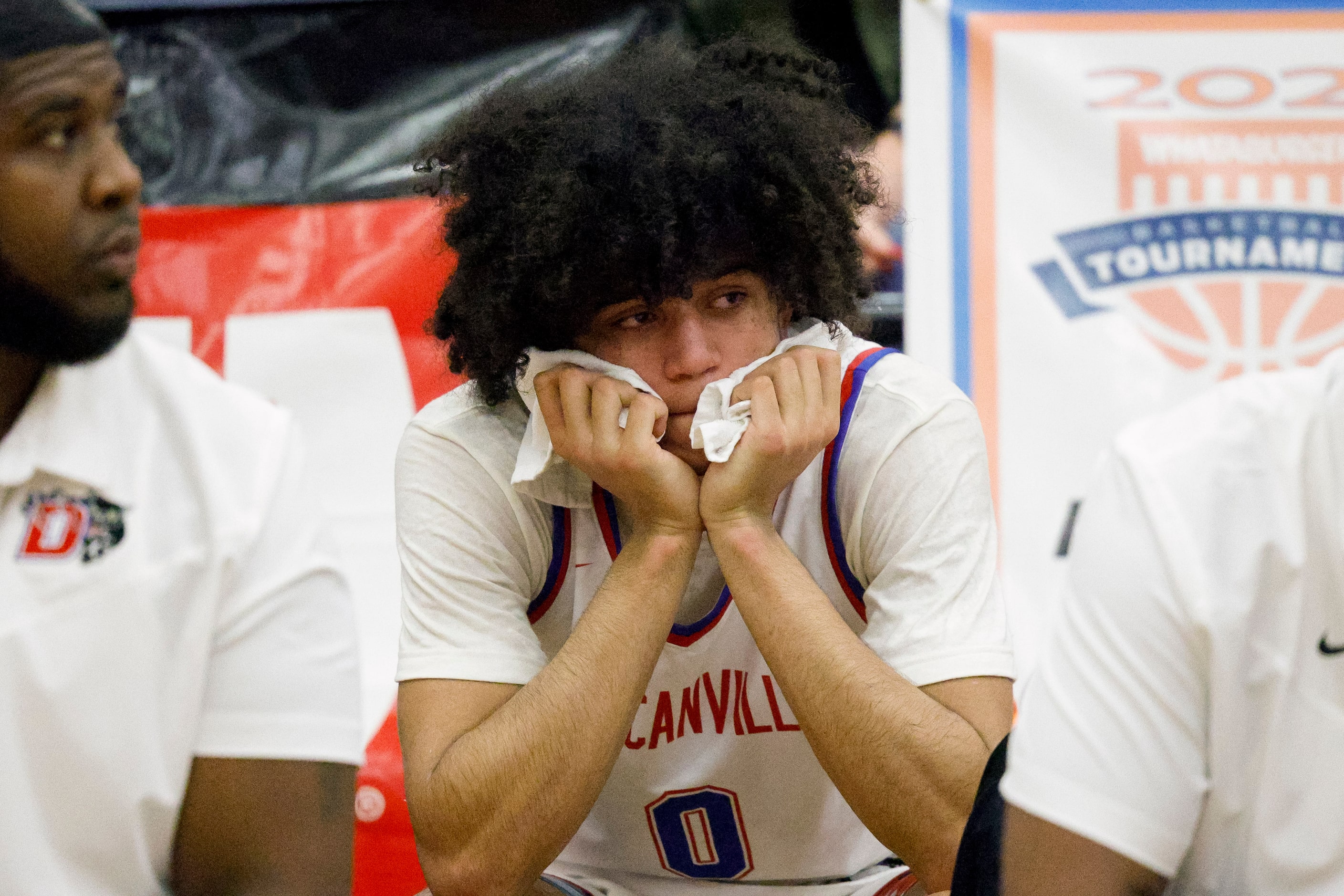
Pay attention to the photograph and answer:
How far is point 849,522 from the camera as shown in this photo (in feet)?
5.40

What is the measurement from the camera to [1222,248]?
270cm

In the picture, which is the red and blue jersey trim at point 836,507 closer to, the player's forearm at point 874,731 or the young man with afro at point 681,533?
the young man with afro at point 681,533

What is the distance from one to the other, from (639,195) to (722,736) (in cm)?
66

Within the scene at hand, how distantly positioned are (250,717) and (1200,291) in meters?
2.11

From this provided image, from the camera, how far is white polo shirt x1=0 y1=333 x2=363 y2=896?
1150 mm

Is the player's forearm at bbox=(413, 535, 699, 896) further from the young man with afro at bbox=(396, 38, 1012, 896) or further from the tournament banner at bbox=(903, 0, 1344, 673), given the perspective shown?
the tournament banner at bbox=(903, 0, 1344, 673)

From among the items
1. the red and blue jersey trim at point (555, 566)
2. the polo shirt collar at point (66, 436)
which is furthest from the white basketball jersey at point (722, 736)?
the polo shirt collar at point (66, 436)

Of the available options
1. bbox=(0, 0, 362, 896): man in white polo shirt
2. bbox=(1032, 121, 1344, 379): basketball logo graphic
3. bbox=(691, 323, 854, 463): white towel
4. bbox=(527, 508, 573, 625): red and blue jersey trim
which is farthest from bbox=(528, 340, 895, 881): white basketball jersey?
bbox=(1032, 121, 1344, 379): basketball logo graphic

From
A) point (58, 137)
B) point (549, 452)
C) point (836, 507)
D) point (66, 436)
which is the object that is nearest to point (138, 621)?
point (66, 436)

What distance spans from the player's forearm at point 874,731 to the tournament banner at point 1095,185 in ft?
4.13

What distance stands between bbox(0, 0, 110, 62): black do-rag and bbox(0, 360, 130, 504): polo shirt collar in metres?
0.27

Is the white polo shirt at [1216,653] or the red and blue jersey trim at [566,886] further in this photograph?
the red and blue jersey trim at [566,886]

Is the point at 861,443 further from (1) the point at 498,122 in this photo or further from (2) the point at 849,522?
(1) the point at 498,122

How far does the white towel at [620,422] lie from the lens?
1.60m
